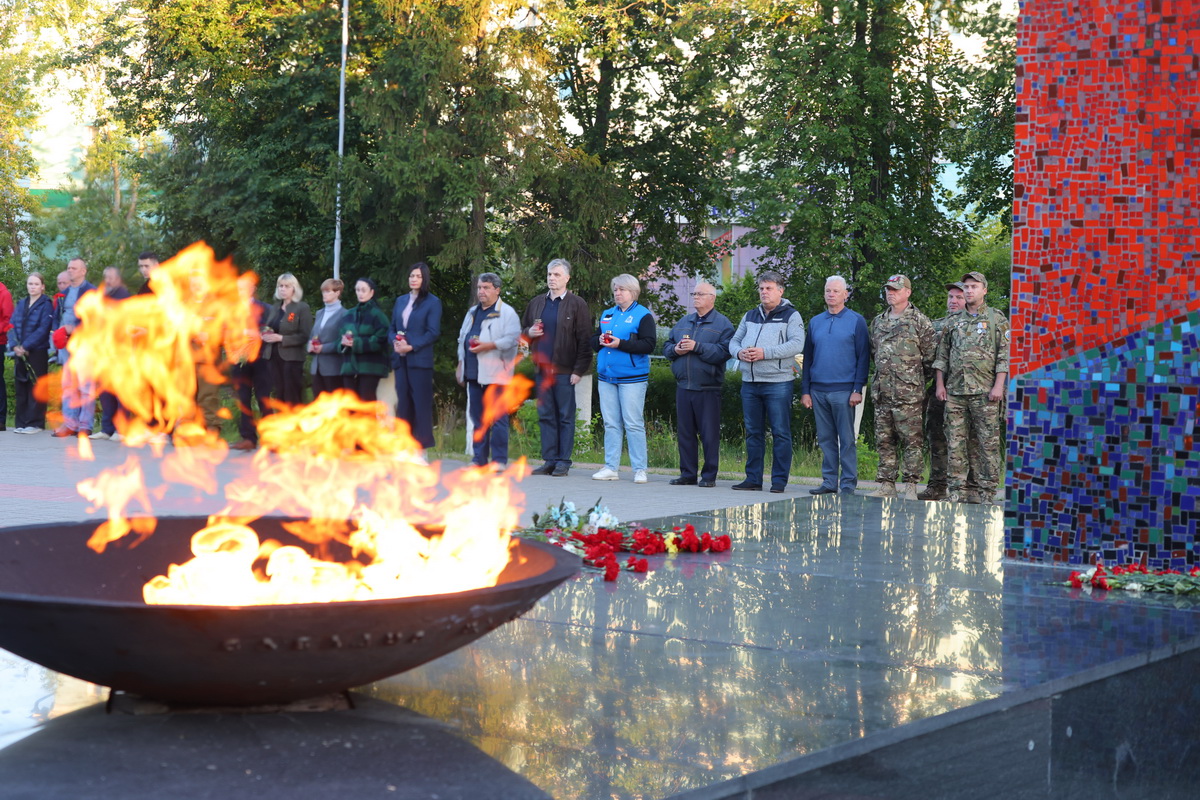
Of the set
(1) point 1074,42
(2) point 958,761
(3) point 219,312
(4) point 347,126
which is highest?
(4) point 347,126

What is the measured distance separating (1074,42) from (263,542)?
4.04m

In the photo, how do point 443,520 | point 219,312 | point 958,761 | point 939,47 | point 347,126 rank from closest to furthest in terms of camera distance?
point 958,761, point 443,520, point 219,312, point 939,47, point 347,126

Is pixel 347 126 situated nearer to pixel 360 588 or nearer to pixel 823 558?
pixel 823 558

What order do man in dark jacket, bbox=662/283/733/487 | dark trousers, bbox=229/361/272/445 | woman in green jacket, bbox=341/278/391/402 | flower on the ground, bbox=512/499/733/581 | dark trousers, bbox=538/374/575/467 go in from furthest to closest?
1. dark trousers, bbox=229/361/272/445
2. woman in green jacket, bbox=341/278/391/402
3. dark trousers, bbox=538/374/575/467
4. man in dark jacket, bbox=662/283/733/487
5. flower on the ground, bbox=512/499/733/581

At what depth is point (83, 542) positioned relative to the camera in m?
3.45

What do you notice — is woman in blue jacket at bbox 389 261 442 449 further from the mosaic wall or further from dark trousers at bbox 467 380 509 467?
the mosaic wall

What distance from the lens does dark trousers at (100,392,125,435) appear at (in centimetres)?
1398

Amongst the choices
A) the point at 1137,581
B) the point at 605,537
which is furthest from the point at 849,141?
the point at 1137,581

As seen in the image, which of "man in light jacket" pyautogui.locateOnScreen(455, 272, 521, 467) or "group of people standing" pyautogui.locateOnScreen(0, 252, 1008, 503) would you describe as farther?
"man in light jacket" pyautogui.locateOnScreen(455, 272, 521, 467)

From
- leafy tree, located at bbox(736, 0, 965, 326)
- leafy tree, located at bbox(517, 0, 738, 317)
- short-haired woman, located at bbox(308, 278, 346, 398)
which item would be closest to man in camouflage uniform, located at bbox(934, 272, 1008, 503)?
short-haired woman, located at bbox(308, 278, 346, 398)

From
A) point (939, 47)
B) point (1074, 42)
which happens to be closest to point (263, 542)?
point (1074, 42)

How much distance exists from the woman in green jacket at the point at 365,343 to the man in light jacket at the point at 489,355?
103cm

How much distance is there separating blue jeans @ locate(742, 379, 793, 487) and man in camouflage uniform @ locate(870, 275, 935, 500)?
72cm

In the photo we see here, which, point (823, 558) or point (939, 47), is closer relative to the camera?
point (823, 558)
